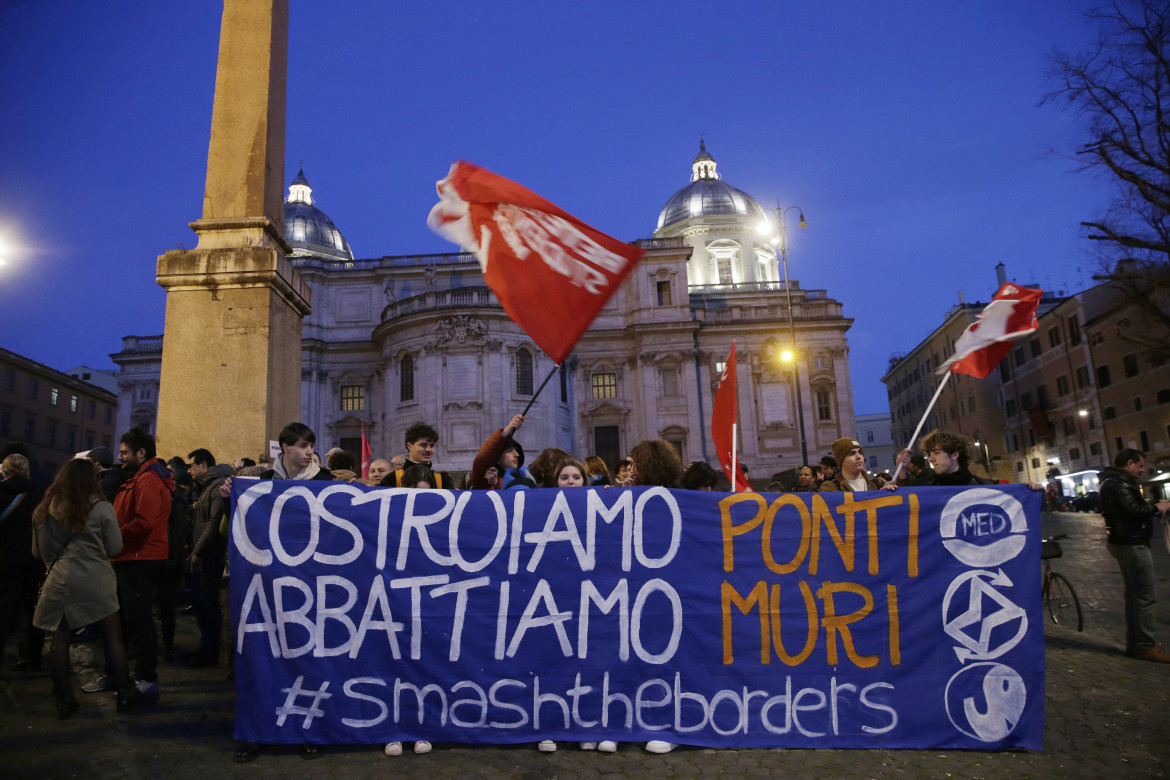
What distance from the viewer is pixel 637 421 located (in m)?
44.2

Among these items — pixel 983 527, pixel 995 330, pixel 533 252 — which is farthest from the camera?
pixel 995 330

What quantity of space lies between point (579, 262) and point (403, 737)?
3063 mm

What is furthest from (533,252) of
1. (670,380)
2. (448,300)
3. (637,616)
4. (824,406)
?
(824,406)

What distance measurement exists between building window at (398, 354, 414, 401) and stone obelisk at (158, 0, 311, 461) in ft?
107

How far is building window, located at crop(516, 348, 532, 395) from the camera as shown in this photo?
40844mm

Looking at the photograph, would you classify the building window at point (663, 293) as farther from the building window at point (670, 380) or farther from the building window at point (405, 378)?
the building window at point (405, 378)

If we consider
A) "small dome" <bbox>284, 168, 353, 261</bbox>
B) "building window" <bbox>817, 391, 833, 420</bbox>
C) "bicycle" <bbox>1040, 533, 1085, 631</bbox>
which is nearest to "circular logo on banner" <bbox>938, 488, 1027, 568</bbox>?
"bicycle" <bbox>1040, 533, 1085, 631</bbox>

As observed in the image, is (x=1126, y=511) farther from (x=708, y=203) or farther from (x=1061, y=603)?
(x=708, y=203)

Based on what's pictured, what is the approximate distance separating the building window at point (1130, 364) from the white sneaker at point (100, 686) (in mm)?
48714

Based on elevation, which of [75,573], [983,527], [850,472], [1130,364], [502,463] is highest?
[1130,364]

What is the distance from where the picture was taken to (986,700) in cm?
441

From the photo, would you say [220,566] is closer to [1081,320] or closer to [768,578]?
[768,578]

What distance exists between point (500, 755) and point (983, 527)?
10.8 ft

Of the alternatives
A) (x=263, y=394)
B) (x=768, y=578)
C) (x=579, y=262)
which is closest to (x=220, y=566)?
(x=263, y=394)
